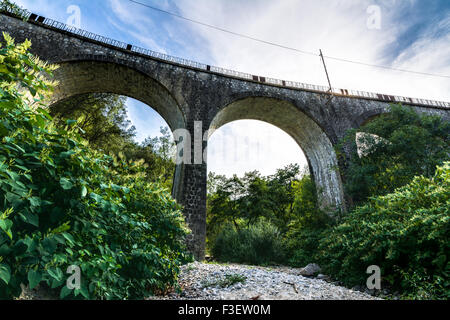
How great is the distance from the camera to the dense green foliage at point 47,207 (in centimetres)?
141

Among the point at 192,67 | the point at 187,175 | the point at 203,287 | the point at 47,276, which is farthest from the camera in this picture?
the point at 192,67

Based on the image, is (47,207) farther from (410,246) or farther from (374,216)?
(374,216)

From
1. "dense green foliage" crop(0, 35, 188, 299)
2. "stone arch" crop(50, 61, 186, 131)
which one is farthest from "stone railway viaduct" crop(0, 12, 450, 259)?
"dense green foliage" crop(0, 35, 188, 299)

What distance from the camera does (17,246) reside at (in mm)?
1391

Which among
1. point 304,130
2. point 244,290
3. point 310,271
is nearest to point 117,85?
point 304,130

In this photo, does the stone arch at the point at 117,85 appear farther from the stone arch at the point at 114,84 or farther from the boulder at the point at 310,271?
the boulder at the point at 310,271

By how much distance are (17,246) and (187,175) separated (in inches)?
331

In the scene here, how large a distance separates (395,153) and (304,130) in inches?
194

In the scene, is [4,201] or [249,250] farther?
[249,250]

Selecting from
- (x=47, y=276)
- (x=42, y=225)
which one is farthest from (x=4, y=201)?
(x=47, y=276)

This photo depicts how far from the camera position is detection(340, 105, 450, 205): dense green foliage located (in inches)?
364

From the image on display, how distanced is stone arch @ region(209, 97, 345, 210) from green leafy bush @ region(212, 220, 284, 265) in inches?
152

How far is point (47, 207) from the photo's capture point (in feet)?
5.68
